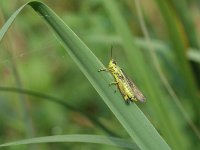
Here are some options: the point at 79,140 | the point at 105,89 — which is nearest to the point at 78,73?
the point at 79,140

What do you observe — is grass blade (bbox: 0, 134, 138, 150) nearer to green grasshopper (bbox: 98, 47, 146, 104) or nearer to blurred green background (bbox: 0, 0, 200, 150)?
green grasshopper (bbox: 98, 47, 146, 104)

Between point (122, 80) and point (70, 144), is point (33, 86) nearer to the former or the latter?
point (70, 144)

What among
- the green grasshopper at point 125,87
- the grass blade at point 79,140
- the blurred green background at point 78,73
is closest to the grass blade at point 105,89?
the green grasshopper at point 125,87

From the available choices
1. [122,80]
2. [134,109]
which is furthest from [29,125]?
[134,109]

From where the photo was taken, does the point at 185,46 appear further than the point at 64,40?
Yes

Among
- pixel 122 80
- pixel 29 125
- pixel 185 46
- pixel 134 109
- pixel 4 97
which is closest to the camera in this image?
pixel 134 109

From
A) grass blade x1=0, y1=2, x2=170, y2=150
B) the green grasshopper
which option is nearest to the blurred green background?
the green grasshopper

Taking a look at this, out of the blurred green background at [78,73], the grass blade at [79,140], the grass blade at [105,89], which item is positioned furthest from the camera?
the blurred green background at [78,73]

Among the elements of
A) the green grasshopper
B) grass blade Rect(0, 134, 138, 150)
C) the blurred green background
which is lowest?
grass blade Rect(0, 134, 138, 150)

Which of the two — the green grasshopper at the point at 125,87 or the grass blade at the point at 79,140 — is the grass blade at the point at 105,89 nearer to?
the green grasshopper at the point at 125,87
